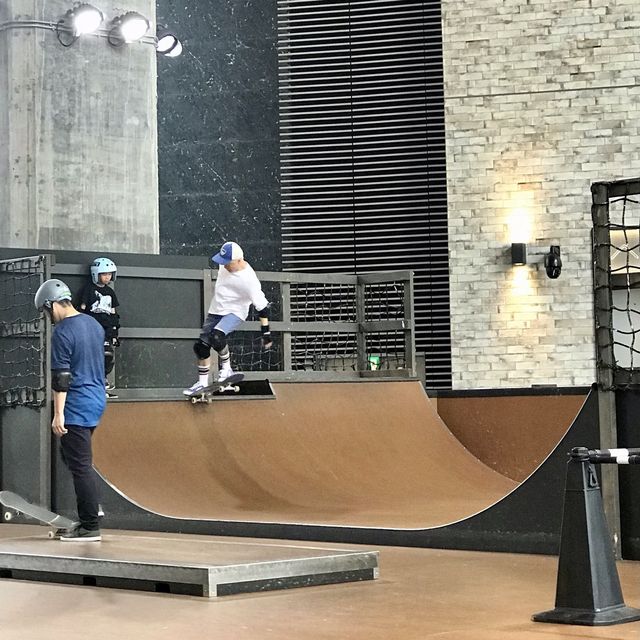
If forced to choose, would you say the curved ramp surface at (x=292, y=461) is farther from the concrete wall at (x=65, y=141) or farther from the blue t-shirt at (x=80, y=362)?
the concrete wall at (x=65, y=141)

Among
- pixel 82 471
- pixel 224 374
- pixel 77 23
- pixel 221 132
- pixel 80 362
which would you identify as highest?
pixel 77 23

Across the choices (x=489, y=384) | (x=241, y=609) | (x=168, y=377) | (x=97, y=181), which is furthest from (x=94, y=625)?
(x=489, y=384)

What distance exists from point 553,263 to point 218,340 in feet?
17.7

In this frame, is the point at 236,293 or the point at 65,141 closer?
the point at 236,293

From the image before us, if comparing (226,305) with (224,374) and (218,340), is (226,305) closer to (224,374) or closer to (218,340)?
(218,340)

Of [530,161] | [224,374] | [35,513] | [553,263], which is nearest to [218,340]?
[224,374]

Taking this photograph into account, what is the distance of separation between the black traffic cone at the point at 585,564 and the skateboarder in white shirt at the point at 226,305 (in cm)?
591

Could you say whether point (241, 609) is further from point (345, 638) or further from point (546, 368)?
point (546, 368)

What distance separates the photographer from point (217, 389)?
10117 millimetres

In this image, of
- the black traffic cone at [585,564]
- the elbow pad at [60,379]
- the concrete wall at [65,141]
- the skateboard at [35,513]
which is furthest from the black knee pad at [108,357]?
the black traffic cone at [585,564]

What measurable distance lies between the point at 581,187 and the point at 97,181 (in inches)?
230

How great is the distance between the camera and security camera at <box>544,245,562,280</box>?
1438cm

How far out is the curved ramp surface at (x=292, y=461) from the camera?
8805mm

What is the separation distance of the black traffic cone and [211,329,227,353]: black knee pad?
5.93 meters
